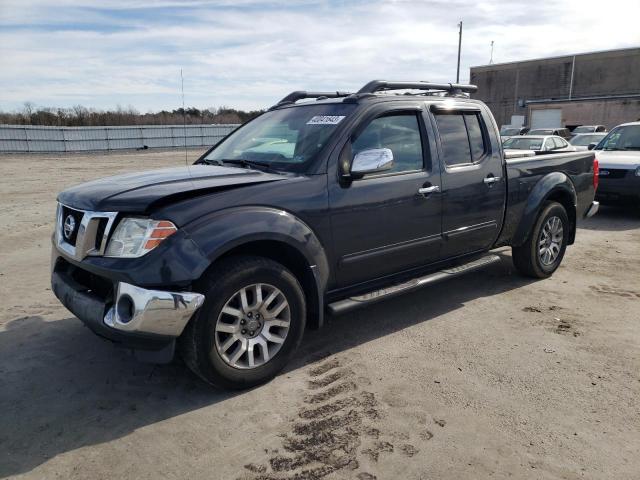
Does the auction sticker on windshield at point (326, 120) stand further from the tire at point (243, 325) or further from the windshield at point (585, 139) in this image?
the windshield at point (585, 139)

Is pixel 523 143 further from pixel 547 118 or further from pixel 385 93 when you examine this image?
pixel 547 118

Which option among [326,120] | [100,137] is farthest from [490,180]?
[100,137]

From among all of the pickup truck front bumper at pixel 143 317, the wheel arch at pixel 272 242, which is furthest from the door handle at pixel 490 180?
the pickup truck front bumper at pixel 143 317

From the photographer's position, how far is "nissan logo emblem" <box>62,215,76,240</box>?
3315mm

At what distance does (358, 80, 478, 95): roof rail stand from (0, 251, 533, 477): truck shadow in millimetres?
2028

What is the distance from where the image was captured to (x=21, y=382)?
338 cm

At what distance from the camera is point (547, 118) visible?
137ft

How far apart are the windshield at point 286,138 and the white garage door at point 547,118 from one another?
139 ft

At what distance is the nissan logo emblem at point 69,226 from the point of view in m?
3.31

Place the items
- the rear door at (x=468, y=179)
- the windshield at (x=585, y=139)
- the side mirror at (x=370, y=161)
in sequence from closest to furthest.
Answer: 1. the side mirror at (x=370, y=161)
2. the rear door at (x=468, y=179)
3. the windshield at (x=585, y=139)

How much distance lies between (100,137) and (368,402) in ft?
115

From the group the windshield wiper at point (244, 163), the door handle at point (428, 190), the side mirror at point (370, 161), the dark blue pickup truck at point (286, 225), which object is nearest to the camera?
the dark blue pickup truck at point (286, 225)

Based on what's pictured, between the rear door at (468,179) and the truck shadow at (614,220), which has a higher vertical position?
the rear door at (468,179)

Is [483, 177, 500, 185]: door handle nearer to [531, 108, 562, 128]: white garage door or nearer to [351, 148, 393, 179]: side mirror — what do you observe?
[351, 148, 393, 179]: side mirror
